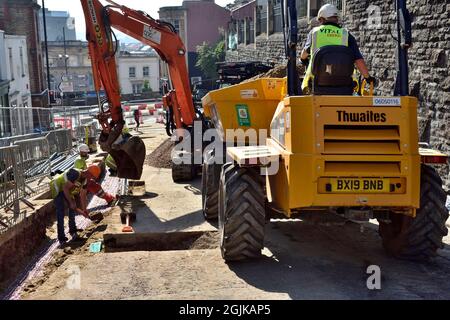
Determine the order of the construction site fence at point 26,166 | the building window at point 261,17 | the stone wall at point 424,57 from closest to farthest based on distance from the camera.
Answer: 1. the construction site fence at point 26,166
2. the stone wall at point 424,57
3. the building window at point 261,17

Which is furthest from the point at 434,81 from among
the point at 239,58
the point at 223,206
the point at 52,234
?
the point at 239,58

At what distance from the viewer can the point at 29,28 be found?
40531 millimetres

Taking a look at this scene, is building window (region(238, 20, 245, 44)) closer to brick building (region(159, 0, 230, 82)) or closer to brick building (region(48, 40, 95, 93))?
brick building (region(159, 0, 230, 82))

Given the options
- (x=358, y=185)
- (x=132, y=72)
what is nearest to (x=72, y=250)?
(x=358, y=185)

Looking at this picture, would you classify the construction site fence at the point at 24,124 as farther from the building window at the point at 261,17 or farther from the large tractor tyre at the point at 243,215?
the building window at the point at 261,17

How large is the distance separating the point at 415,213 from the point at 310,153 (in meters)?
1.42

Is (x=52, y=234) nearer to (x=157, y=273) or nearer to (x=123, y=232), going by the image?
(x=123, y=232)

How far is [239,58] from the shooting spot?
3581 centimetres

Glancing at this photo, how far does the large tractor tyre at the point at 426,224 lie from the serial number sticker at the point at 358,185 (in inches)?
32.0

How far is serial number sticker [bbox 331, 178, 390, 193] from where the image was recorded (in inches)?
237

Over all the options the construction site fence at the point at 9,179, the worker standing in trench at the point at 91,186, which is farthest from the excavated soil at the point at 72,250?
the construction site fence at the point at 9,179

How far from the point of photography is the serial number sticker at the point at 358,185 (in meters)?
6.01

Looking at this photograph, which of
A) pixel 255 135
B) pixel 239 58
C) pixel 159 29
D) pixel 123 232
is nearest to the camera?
pixel 255 135

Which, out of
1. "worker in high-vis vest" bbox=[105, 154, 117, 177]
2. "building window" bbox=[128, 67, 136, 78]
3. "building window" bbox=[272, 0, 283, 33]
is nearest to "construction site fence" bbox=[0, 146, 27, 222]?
"worker in high-vis vest" bbox=[105, 154, 117, 177]
